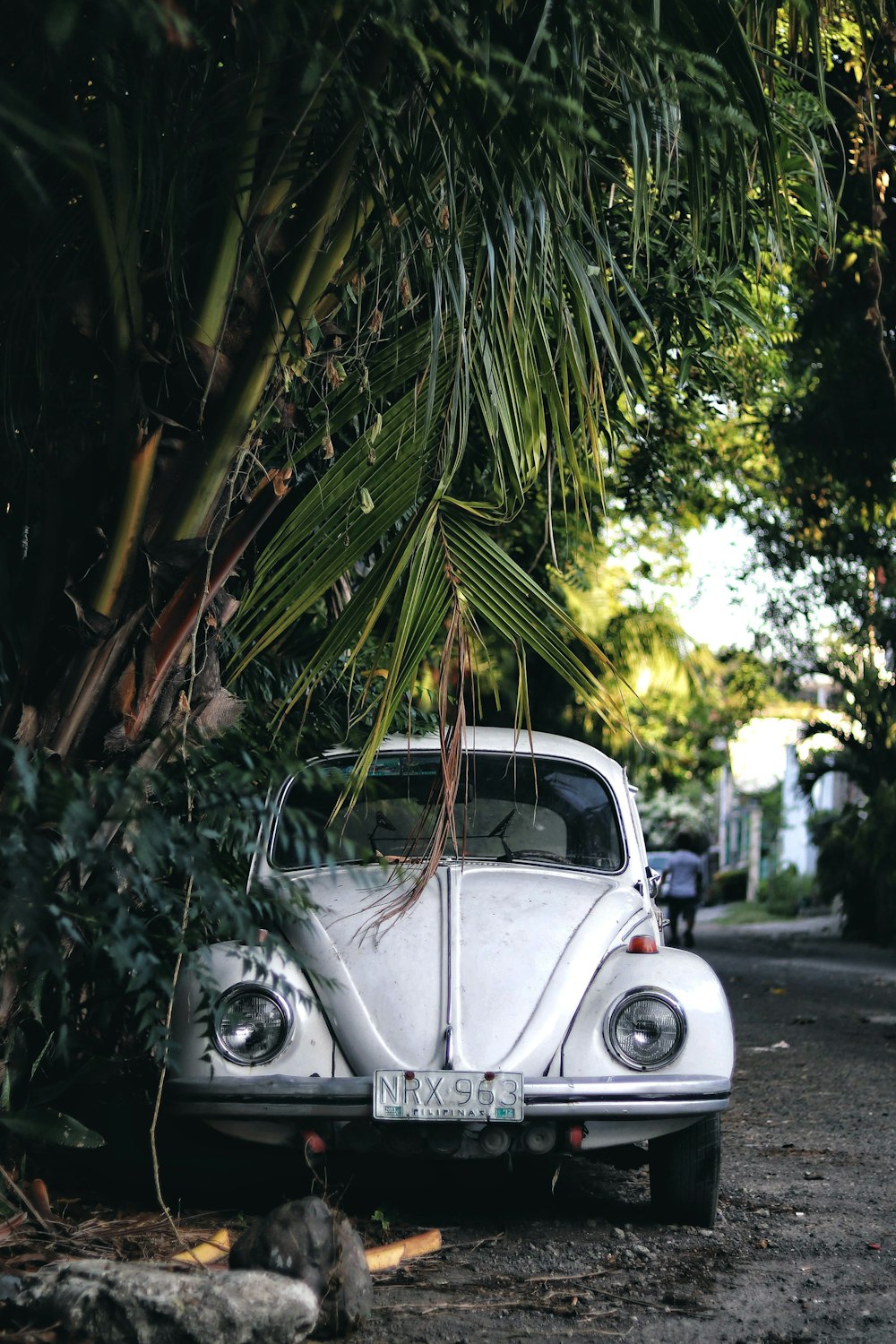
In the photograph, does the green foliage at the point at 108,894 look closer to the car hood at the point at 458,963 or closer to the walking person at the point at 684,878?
the car hood at the point at 458,963

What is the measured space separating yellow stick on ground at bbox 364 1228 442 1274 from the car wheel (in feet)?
2.40

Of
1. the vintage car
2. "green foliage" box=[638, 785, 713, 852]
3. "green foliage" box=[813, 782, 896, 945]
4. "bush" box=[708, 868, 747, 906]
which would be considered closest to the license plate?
the vintage car

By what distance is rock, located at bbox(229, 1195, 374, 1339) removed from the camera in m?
3.04

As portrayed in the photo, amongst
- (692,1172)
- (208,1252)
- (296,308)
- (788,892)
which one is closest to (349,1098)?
(208,1252)

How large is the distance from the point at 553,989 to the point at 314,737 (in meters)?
1.33

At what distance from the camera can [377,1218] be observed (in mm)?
3953

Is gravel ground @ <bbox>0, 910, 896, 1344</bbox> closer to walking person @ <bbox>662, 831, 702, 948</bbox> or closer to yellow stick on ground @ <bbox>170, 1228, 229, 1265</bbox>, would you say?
yellow stick on ground @ <bbox>170, 1228, 229, 1265</bbox>

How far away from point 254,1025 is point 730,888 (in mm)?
37385

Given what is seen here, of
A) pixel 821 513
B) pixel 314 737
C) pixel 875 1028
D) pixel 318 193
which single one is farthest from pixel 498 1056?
pixel 821 513

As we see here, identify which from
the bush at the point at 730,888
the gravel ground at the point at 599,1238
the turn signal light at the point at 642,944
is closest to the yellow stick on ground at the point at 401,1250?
the gravel ground at the point at 599,1238

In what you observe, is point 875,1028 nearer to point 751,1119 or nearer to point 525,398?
point 751,1119

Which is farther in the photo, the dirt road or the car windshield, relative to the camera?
the car windshield

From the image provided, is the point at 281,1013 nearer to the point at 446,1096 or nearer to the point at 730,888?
the point at 446,1096

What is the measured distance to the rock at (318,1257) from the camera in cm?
304
